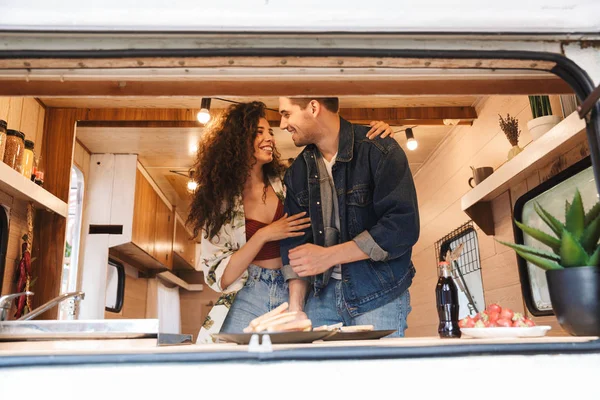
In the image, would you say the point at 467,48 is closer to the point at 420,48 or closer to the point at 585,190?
the point at 420,48

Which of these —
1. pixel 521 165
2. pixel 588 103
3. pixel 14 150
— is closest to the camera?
pixel 588 103

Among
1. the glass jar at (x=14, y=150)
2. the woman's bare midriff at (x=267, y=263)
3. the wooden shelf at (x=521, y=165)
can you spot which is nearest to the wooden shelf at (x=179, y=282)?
the glass jar at (x=14, y=150)

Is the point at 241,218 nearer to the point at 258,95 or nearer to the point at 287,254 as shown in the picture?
the point at 287,254

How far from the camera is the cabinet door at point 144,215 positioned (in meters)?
4.62

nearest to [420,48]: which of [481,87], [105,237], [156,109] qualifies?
[481,87]

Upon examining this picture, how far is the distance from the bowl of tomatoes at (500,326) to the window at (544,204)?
1064 millimetres

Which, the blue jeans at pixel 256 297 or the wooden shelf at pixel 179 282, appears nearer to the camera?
the blue jeans at pixel 256 297

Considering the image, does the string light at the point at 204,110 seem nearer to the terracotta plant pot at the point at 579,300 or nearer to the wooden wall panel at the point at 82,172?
the wooden wall panel at the point at 82,172

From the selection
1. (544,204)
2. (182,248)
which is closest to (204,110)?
(544,204)

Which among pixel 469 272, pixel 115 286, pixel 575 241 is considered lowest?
A: pixel 575 241

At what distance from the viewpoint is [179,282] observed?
23.3 feet

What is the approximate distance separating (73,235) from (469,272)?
3040 millimetres

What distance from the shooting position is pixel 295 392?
2.55 feet

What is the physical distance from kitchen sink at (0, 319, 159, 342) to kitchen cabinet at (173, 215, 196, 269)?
4248 millimetres
